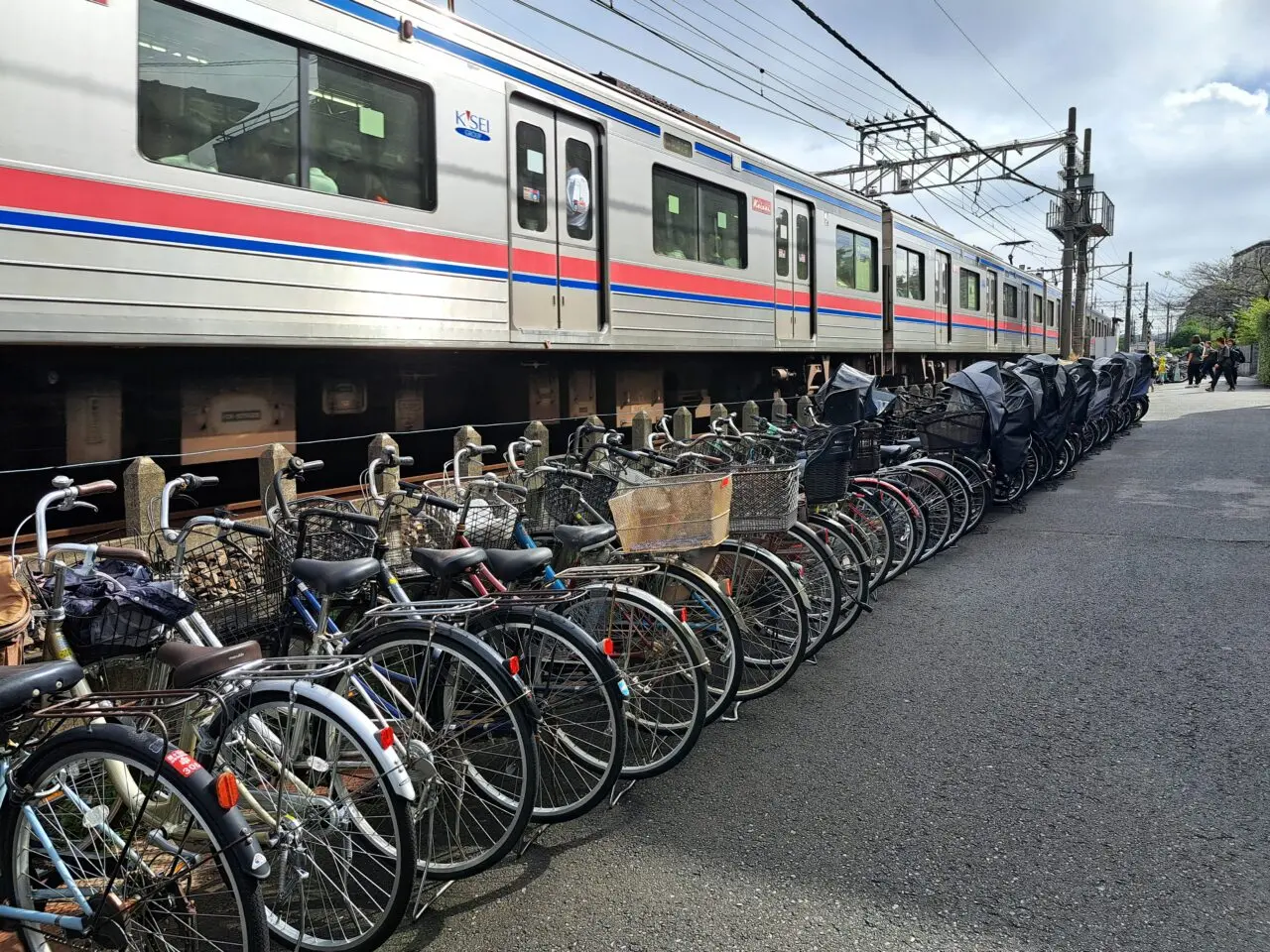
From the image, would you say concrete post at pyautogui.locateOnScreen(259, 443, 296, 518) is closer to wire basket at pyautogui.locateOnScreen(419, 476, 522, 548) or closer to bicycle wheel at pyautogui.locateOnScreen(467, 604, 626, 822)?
wire basket at pyautogui.locateOnScreen(419, 476, 522, 548)

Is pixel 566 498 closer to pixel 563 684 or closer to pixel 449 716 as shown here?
pixel 563 684

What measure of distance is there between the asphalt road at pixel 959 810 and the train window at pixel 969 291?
1445 cm

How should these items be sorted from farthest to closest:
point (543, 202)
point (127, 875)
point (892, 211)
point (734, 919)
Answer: point (892, 211) < point (543, 202) < point (734, 919) < point (127, 875)

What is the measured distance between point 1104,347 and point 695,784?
50012 mm

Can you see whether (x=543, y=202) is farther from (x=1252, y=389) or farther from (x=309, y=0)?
(x=1252, y=389)

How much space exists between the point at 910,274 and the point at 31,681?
50.0 ft

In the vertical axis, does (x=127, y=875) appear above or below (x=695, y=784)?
above

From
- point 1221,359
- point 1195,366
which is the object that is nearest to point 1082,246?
point 1221,359

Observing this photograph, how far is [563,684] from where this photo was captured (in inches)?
120

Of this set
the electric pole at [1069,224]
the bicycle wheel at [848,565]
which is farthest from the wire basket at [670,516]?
the electric pole at [1069,224]

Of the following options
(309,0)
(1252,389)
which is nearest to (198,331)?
(309,0)

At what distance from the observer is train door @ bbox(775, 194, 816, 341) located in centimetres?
1107

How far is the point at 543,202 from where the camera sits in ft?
24.0

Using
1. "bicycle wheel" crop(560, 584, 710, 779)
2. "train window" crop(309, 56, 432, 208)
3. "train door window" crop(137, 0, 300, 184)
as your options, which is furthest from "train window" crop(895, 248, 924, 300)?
"bicycle wheel" crop(560, 584, 710, 779)
